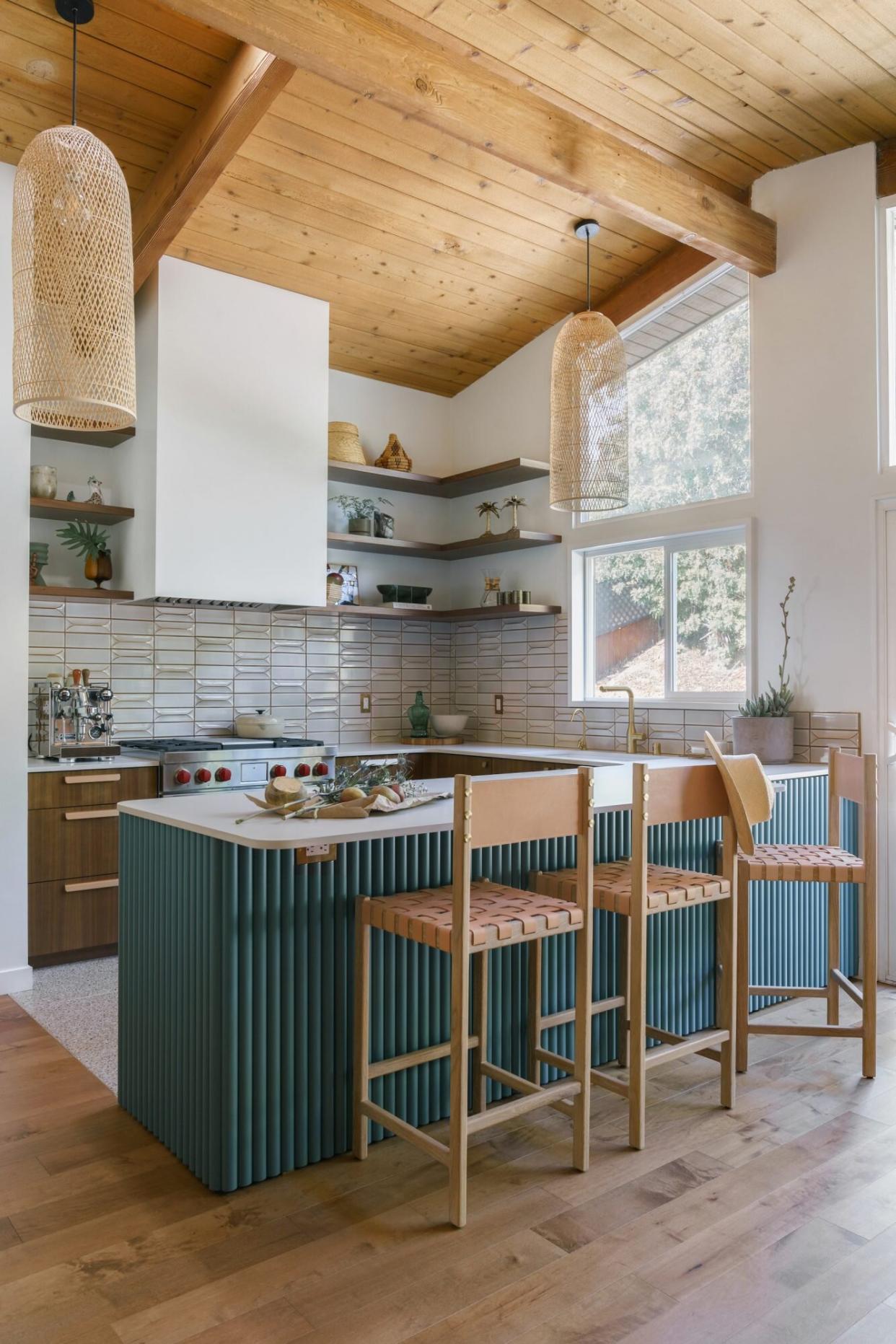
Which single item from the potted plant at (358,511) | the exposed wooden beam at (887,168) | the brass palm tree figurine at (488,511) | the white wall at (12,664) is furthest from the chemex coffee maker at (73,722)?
the exposed wooden beam at (887,168)

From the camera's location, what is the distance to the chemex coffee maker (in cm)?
381

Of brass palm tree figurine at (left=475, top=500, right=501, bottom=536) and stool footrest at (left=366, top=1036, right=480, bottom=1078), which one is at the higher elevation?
brass palm tree figurine at (left=475, top=500, right=501, bottom=536)

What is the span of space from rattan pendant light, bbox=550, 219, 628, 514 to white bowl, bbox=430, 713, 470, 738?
2144mm

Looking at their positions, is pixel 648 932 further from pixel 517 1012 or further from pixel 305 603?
pixel 305 603

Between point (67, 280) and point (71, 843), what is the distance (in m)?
2.25

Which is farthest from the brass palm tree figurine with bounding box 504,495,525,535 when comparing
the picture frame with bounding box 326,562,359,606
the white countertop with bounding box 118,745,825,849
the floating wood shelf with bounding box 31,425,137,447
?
the white countertop with bounding box 118,745,825,849

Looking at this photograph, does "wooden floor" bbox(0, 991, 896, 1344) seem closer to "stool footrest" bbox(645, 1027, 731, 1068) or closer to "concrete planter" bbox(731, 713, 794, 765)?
"stool footrest" bbox(645, 1027, 731, 1068)

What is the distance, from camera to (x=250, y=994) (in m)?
2.00

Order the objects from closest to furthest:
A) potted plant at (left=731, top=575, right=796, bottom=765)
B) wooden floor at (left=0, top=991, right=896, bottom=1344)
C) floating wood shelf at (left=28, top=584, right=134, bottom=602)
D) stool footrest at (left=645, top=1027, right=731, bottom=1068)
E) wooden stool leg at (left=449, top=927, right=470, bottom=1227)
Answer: wooden floor at (left=0, top=991, right=896, bottom=1344) < wooden stool leg at (left=449, top=927, right=470, bottom=1227) < stool footrest at (left=645, top=1027, right=731, bottom=1068) < potted plant at (left=731, top=575, right=796, bottom=765) < floating wood shelf at (left=28, top=584, right=134, bottom=602)

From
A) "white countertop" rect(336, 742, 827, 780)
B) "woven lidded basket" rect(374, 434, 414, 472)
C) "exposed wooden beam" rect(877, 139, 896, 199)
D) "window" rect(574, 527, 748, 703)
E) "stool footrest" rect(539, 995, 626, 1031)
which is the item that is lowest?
"stool footrest" rect(539, 995, 626, 1031)

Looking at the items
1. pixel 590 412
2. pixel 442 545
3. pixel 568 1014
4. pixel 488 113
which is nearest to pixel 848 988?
pixel 568 1014

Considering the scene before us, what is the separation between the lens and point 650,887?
7.67 ft

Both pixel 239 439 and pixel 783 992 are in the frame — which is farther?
pixel 239 439

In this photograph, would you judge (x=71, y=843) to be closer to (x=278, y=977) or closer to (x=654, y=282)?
(x=278, y=977)
